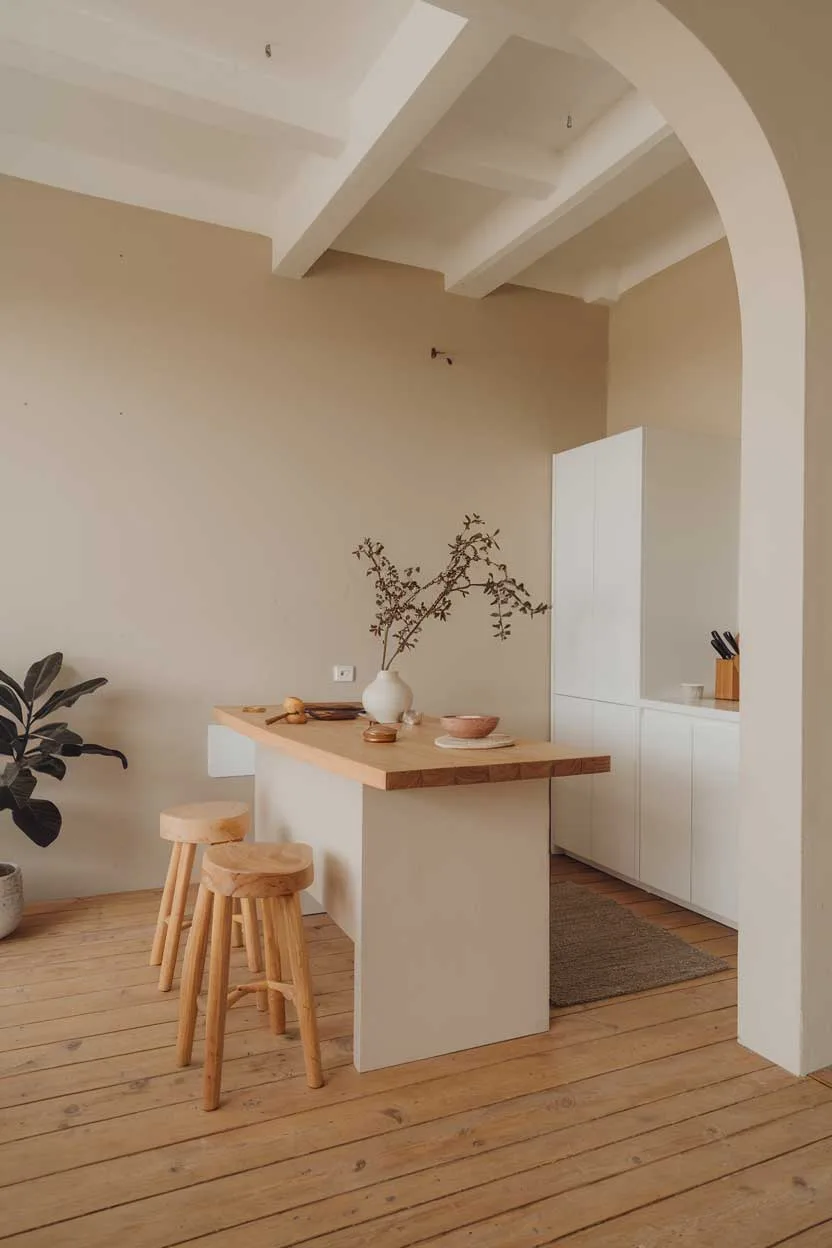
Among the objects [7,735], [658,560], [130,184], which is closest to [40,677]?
[7,735]

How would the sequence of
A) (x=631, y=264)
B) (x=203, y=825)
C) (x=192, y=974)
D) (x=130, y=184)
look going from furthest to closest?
1. (x=631, y=264)
2. (x=130, y=184)
3. (x=203, y=825)
4. (x=192, y=974)

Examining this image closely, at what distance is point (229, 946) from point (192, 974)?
5.8 inches

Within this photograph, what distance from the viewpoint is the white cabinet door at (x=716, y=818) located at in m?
3.23

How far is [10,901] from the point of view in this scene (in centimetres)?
317

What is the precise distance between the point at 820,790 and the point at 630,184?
247 cm

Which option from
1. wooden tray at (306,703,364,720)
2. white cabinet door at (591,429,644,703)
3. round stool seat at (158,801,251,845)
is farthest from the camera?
white cabinet door at (591,429,644,703)

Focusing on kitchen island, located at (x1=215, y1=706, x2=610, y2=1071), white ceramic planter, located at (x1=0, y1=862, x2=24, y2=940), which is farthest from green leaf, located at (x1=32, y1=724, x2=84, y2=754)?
kitchen island, located at (x1=215, y1=706, x2=610, y2=1071)

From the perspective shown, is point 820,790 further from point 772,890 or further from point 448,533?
point 448,533

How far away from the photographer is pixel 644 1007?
2.60 meters

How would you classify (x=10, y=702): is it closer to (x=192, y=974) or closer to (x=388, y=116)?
(x=192, y=974)

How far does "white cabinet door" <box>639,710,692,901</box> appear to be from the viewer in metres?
3.48

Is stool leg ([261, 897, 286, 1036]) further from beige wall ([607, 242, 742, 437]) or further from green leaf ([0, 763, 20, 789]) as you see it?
beige wall ([607, 242, 742, 437])

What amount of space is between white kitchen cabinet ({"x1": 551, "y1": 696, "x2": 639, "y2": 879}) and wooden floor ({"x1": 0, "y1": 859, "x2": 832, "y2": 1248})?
124cm

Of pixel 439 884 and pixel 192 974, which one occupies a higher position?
pixel 439 884
